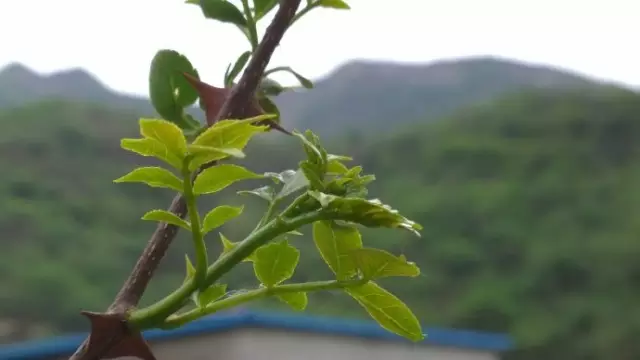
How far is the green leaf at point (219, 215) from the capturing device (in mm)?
163

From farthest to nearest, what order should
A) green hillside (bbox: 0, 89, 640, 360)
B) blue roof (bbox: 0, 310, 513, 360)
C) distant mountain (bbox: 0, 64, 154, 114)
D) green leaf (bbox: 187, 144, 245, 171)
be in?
distant mountain (bbox: 0, 64, 154, 114) → green hillside (bbox: 0, 89, 640, 360) → blue roof (bbox: 0, 310, 513, 360) → green leaf (bbox: 187, 144, 245, 171)

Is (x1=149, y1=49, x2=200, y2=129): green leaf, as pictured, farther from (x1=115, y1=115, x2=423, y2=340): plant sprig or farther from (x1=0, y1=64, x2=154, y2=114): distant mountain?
(x1=0, y1=64, x2=154, y2=114): distant mountain

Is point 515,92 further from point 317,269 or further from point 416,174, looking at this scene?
point 317,269

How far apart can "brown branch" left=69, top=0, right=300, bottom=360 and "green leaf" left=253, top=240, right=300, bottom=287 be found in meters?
0.02

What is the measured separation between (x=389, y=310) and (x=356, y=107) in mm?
1887

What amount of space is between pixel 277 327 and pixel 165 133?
1.01 metres

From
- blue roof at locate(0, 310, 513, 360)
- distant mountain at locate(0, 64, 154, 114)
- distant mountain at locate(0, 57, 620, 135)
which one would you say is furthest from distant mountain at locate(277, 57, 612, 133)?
blue roof at locate(0, 310, 513, 360)

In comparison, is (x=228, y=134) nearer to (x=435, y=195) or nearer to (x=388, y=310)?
(x=388, y=310)

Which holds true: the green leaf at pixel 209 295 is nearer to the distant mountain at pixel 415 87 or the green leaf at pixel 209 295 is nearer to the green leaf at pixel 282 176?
the green leaf at pixel 282 176

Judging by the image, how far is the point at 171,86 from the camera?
203 millimetres

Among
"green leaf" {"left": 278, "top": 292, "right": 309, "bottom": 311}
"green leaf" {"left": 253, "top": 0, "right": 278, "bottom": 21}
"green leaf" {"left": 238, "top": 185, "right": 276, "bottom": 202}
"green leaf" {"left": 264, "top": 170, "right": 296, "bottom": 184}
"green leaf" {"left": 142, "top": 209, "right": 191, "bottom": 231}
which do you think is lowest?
"green leaf" {"left": 142, "top": 209, "right": 191, "bottom": 231}

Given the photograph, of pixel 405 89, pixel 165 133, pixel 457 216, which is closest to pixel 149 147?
pixel 165 133

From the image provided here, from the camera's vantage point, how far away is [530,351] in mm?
1518

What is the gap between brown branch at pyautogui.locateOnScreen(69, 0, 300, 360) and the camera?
0.45 ft
